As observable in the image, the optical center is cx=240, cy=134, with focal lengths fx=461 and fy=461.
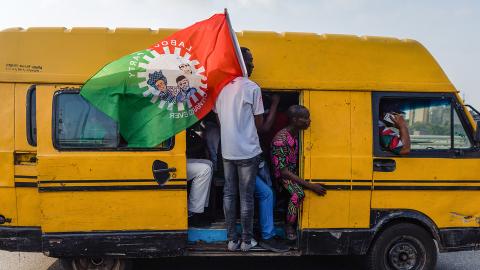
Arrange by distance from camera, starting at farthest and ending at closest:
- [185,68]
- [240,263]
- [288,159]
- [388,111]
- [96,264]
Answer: [240,263], [388,111], [288,159], [96,264], [185,68]

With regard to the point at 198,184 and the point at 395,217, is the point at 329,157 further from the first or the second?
the point at 198,184

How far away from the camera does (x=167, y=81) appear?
436cm

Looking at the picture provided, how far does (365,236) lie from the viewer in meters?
4.77

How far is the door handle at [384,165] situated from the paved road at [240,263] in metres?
1.52

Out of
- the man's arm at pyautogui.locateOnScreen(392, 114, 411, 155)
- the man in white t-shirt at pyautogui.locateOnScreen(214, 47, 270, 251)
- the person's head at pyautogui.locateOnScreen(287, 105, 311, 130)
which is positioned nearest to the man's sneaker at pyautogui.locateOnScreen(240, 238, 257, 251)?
the man in white t-shirt at pyautogui.locateOnScreen(214, 47, 270, 251)

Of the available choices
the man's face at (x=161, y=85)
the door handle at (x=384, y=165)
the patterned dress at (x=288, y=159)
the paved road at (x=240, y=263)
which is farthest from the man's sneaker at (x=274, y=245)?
the man's face at (x=161, y=85)

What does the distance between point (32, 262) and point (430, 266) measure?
4.62 meters

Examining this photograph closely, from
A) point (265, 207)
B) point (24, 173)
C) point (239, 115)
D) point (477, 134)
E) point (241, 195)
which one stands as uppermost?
point (239, 115)

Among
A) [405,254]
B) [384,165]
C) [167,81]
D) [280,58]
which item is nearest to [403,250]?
[405,254]

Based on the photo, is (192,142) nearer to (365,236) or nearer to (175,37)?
(175,37)

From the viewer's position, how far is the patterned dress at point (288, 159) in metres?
4.77

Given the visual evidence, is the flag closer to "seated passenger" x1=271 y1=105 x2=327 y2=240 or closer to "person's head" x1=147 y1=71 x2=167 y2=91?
"person's head" x1=147 y1=71 x2=167 y2=91

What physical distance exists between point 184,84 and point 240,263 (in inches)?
98.1

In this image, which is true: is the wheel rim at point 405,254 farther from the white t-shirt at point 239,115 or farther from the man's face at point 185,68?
the man's face at point 185,68
